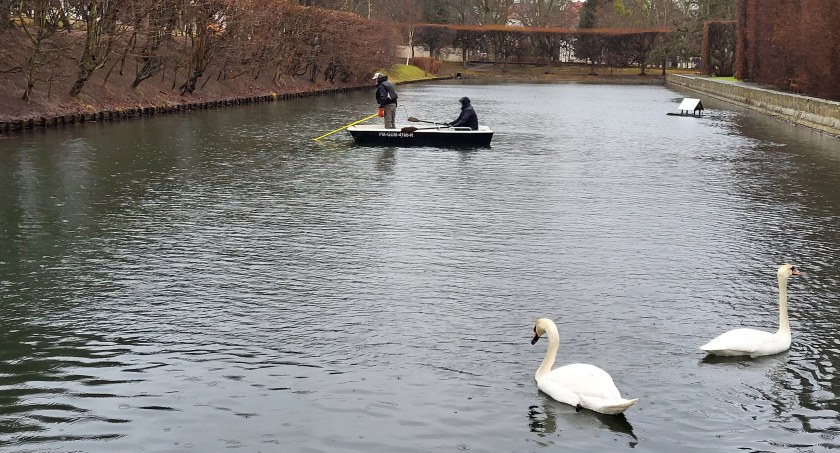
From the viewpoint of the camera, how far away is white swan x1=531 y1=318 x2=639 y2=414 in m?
9.56

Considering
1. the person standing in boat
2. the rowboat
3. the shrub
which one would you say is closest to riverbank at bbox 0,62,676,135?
the rowboat

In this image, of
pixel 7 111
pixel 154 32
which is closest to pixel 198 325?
pixel 7 111

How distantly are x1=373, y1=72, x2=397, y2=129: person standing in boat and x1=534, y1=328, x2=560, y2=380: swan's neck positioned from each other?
937 inches

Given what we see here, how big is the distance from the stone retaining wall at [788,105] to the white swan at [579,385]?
103 ft

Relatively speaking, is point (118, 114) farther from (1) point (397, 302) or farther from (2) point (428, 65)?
(2) point (428, 65)

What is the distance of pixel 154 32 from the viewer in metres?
47.6

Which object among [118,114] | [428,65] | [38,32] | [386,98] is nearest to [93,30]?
[118,114]

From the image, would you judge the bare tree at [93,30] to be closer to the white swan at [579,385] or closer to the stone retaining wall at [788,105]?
the stone retaining wall at [788,105]

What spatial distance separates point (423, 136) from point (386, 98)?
188cm

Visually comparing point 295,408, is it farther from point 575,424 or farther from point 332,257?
point 332,257

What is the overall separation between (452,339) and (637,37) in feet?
373

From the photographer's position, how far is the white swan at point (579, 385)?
956 cm

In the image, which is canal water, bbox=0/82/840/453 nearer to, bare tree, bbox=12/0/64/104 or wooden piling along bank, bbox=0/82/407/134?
wooden piling along bank, bbox=0/82/407/134

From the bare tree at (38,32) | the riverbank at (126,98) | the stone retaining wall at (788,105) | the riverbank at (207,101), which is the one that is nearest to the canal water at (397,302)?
the riverbank at (126,98)
